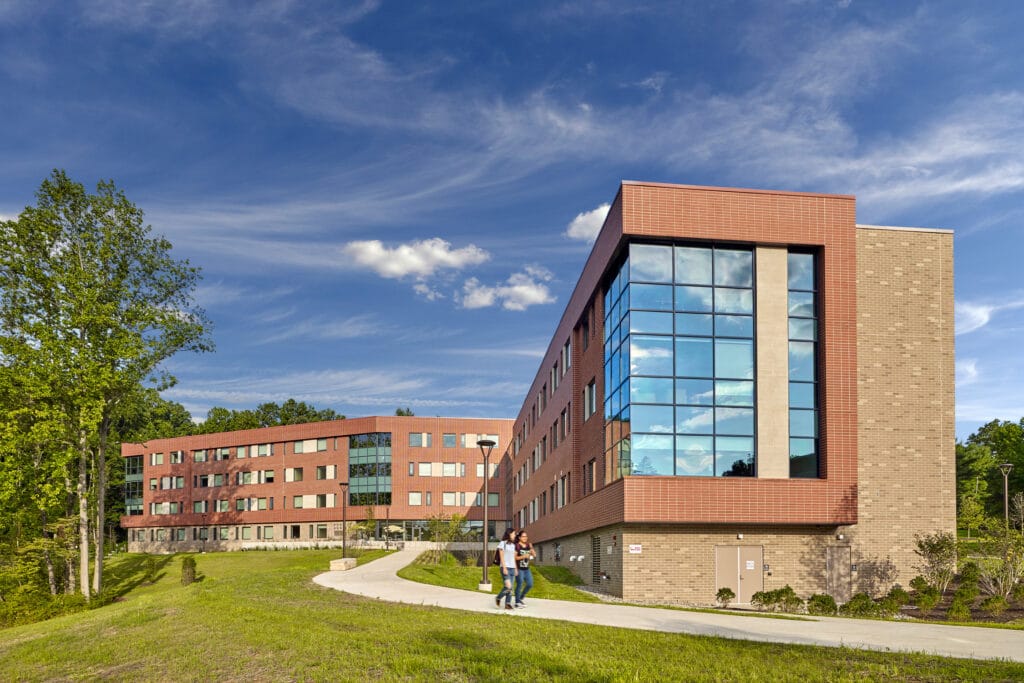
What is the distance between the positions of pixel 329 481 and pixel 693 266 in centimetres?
6494

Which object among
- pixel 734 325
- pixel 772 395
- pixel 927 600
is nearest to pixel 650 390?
pixel 734 325

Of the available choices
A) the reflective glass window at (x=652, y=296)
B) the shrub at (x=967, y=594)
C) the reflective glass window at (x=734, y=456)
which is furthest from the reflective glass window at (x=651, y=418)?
the shrub at (x=967, y=594)

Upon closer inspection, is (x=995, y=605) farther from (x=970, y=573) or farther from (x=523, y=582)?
(x=523, y=582)

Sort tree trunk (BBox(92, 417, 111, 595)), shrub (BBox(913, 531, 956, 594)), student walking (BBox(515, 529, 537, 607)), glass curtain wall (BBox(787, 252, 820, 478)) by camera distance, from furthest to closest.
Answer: tree trunk (BBox(92, 417, 111, 595)), glass curtain wall (BBox(787, 252, 820, 478)), shrub (BBox(913, 531, 956, 594)), student walking (BBox(515, 529, 537, 607))

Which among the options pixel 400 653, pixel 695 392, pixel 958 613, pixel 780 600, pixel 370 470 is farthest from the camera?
pixel 370 470

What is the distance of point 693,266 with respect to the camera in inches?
1180

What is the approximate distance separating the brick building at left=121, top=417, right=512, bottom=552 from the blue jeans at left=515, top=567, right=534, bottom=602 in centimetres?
6351

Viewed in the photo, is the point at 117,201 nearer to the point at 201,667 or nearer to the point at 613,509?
the point at 613,509

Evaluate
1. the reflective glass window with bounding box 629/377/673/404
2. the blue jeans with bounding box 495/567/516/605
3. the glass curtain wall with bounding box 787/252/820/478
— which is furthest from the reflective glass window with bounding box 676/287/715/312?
the blue jeans with bounding box 495/567/516/605

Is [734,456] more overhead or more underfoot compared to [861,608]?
more overhead

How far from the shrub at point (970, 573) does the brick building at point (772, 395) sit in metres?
1.66

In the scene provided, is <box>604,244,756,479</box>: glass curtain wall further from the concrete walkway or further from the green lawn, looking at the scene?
the green lawn

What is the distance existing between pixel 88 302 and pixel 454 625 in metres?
31.9

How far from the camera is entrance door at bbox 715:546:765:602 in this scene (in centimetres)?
2870
